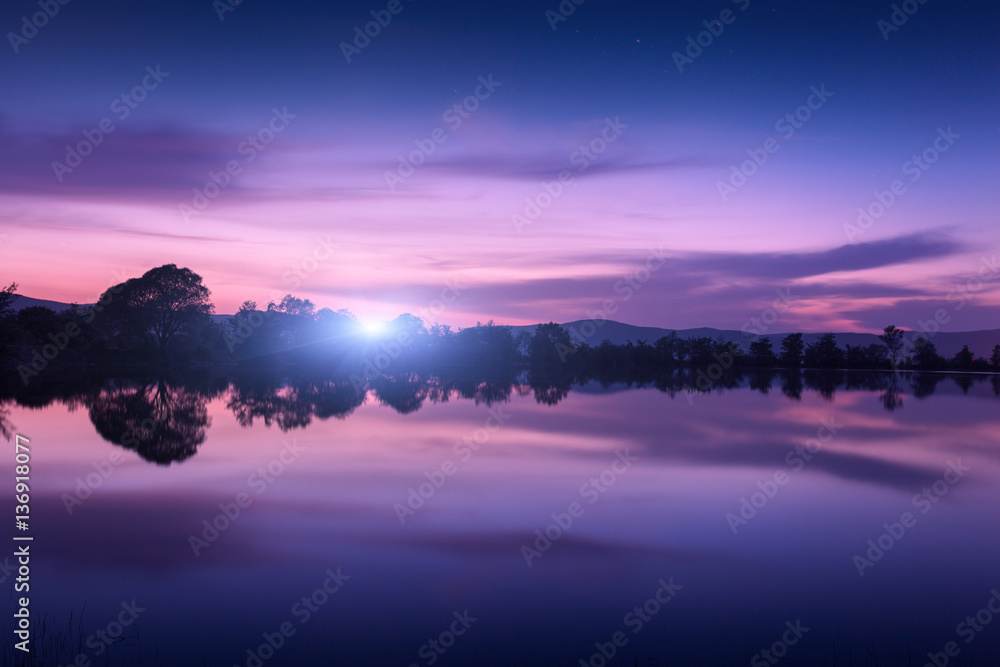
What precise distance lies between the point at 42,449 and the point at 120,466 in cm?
455

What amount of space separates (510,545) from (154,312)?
85.3 m


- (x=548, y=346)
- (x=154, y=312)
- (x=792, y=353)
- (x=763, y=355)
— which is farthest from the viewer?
(x=792, y=353)

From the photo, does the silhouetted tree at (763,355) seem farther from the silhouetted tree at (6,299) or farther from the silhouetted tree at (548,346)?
the silhouetted tree at (6,299)

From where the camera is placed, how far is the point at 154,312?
3162 inches

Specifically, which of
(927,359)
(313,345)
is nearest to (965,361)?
(927,359)

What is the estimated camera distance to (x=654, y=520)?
12031 millimetres

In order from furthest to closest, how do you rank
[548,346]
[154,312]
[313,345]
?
[548,346] < [313,345] < [154,312]

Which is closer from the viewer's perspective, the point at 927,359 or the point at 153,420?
the point at 153,420

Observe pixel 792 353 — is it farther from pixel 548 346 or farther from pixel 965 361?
pixel 548 346

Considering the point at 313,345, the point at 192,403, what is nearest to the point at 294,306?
the point at 313,345

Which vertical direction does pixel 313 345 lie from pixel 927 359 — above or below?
above

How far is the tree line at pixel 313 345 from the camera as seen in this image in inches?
2908

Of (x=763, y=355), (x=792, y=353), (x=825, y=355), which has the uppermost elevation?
(x=792, y=353)

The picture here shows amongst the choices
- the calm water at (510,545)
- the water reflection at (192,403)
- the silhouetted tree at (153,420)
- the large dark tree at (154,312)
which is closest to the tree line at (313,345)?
the large dark tree at (154,312)
